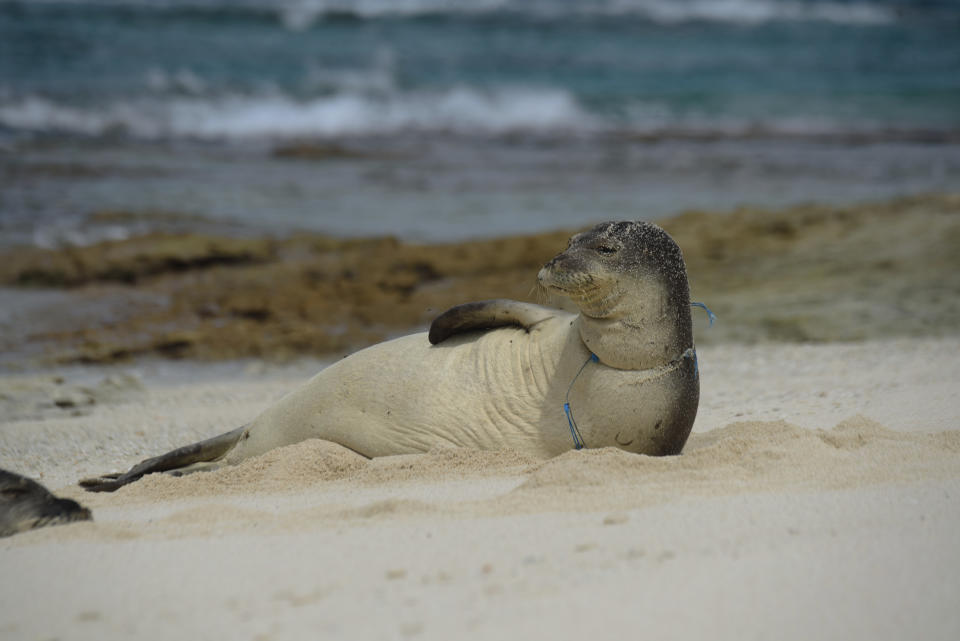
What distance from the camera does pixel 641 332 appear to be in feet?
14.1

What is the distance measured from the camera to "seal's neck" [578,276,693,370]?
430cm

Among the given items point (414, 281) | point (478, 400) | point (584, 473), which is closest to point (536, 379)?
point (478, 400)

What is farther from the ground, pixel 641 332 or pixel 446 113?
pixel 446 113

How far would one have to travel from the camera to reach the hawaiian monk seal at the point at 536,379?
4.29m

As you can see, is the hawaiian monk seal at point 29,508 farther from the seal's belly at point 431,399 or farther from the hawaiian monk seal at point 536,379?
the seal's belly at point 431,399

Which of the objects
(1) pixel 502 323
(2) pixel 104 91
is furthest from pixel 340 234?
(2) pixel 104 91

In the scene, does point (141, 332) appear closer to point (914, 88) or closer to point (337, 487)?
point (337, 487)

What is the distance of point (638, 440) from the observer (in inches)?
171

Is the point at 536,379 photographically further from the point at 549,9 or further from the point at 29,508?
the point at 549,9

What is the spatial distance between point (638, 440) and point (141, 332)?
558 centimetres

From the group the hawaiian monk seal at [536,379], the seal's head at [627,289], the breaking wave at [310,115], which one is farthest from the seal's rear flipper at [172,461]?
the breaking wave at [310,115]

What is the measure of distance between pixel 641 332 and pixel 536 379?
54cm

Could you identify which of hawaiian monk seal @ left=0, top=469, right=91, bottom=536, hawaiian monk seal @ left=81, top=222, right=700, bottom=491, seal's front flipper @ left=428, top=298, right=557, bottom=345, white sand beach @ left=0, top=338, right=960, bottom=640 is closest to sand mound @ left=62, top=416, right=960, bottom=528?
white sand beach @ left=0, top=338, right=960, bottom=640

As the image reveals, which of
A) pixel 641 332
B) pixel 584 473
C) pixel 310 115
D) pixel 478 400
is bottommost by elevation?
pixel 584 473
